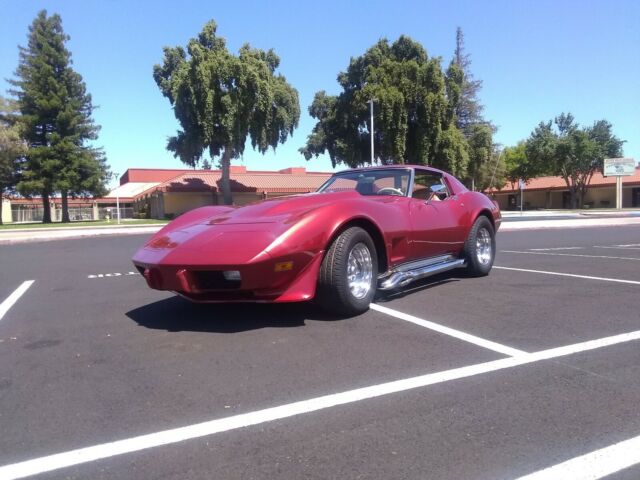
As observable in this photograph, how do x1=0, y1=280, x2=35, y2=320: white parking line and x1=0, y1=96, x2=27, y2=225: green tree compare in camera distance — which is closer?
x1=0, y1=280, x2=35, y2=320: white parking line

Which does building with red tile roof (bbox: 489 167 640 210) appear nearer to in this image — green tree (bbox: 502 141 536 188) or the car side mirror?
green tree (bbox: 502 141 536 188)

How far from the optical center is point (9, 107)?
42.1 m

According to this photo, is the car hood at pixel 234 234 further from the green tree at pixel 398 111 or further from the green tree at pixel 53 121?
the green tree at pixel 53 121

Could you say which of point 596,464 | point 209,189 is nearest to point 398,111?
point 209,189

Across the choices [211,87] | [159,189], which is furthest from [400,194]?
[159,189]

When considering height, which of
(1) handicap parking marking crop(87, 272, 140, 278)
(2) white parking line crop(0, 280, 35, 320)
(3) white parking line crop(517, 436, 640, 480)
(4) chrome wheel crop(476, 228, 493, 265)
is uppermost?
(4) chrome wheel crop(476, 228, 493, 265)

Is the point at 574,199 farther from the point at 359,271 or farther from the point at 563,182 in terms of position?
the point at 359,271

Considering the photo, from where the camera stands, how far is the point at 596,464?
2219mm

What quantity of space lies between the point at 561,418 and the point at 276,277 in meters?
2.22

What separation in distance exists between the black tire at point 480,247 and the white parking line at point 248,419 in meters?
3.02

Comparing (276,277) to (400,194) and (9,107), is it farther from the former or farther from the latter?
(9,107)

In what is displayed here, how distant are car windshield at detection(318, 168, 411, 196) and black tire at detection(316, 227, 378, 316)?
116 cm

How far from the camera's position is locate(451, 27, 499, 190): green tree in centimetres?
4400

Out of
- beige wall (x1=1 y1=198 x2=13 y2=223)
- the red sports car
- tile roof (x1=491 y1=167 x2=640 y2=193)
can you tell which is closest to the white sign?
tile roof (x1=491 y1=167 x2=640 y2=193)
